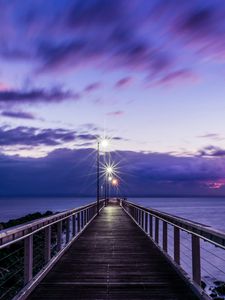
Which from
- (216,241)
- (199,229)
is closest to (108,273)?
(199,229)

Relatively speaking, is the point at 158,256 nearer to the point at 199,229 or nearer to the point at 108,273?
the point at 108,273

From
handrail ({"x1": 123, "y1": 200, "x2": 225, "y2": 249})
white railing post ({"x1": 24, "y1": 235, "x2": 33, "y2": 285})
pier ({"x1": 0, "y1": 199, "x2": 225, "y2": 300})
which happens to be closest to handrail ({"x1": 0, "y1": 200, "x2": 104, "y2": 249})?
pier ({"x1": 0, "y1": 199, "x2": 225, "y2": 300})

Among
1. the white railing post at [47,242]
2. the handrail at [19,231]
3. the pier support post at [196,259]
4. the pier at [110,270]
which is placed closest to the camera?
the handrail at [19,231]

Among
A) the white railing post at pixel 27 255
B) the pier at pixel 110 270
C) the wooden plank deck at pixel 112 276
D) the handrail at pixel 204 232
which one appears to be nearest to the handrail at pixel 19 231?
the pier at pixel 110 270

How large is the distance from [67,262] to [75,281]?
2.13 m

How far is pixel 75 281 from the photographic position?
7699 millimetres

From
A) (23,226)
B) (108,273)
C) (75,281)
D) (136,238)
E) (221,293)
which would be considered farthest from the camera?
(221,293)

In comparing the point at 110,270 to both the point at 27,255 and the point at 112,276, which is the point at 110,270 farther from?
the point at 27,255

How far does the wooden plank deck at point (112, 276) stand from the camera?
6.70 metres

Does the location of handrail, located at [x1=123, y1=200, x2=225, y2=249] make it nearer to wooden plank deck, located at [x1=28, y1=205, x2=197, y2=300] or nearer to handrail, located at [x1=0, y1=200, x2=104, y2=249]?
wooden plank deck, located at [x1=28, y1=205, x2=197, y2=300]

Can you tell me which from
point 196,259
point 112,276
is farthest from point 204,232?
point 112,276

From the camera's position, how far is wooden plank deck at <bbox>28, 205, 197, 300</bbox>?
6.70 m

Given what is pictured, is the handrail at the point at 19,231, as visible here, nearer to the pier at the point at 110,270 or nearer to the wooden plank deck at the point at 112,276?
the pier at the point at 110,270

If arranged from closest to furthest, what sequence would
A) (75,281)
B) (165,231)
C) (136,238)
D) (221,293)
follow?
(75,281), (165,231), (136,238), (221,293)
